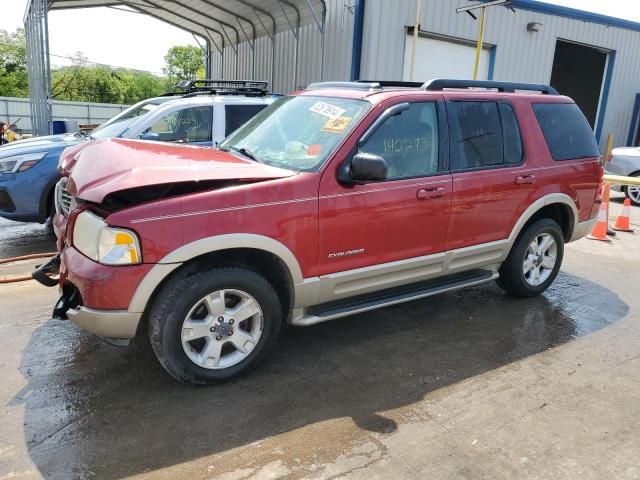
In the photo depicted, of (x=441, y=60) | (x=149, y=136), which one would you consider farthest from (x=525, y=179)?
(x=441, y=60)

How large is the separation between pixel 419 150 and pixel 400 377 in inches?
68.2

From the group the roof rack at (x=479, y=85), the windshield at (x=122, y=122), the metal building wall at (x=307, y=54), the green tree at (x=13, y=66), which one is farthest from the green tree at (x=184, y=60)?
the roof rack at (x=479, y=85)

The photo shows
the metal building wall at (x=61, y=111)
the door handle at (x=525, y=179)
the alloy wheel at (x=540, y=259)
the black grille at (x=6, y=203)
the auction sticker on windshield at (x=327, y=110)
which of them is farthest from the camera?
the metal building wall at (x=61, y=111)

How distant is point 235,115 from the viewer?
742 cm

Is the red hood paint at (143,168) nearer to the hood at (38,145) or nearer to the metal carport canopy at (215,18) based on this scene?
the hood at (38,145)

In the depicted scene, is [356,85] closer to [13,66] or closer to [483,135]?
[483,135]

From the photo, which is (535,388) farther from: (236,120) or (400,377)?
(236,120)

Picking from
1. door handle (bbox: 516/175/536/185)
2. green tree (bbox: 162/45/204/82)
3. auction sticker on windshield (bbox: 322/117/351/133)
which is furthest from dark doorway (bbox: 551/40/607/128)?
green tree (bbox: 162/45/204/82)

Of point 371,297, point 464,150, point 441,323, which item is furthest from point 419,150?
point 441,323

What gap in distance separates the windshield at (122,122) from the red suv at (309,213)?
3.02m

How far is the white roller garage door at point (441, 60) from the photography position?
42.5 ft

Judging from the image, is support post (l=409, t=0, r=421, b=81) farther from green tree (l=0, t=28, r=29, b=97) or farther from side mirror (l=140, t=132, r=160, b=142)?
green tree (l=0, t=28, r=29, b=97)

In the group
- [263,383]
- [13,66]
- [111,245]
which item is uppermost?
[13,66]

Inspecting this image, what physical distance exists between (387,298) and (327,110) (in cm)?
152
